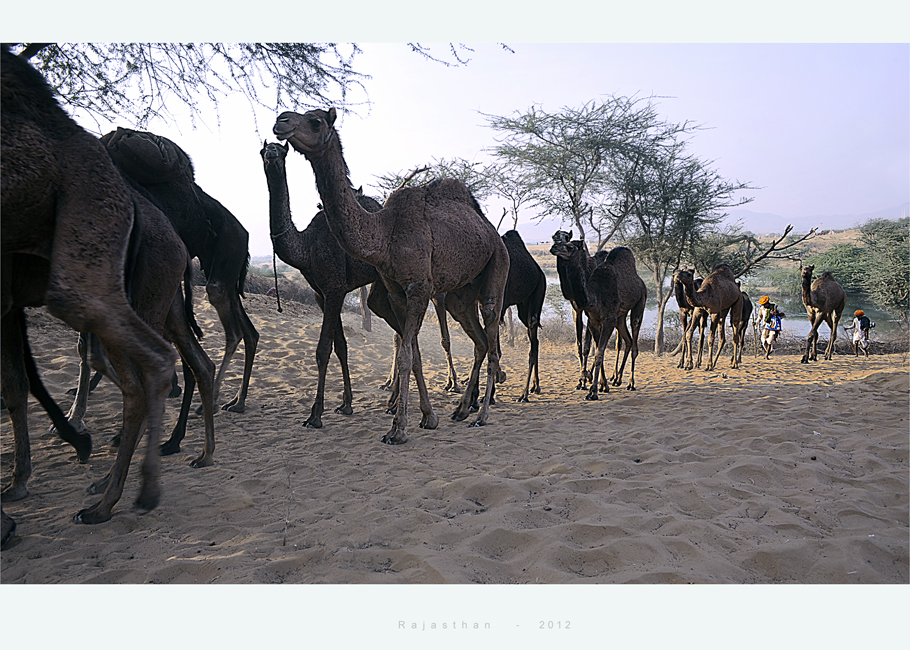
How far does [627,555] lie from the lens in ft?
7.77

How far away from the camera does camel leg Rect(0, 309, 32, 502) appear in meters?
3.08

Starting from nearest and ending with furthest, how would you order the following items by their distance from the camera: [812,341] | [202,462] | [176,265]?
[176,265]
[202,462]
[812,341]

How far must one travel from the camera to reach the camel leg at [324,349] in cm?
522

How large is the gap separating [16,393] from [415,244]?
3.17 metres

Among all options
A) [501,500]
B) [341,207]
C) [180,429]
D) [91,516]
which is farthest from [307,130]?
[501,500]

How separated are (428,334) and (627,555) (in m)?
15.2

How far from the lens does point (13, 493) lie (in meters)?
3.09

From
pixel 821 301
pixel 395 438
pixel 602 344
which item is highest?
pixel 821 301

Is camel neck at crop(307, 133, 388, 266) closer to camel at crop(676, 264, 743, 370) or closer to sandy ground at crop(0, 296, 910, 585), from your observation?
sandy ground at crop(0, 296, 910, 585)

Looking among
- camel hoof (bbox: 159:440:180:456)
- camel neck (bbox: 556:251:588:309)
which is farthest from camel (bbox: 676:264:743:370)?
camel hoof (bbox: 159:440:180:456)

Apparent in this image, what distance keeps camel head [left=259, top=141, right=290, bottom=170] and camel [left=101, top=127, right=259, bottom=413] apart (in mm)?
731

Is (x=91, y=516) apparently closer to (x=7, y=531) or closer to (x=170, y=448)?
(x=7, y=531)

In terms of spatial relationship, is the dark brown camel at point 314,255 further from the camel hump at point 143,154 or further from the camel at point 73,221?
the camel at point 73,221

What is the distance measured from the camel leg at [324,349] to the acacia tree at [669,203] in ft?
44.2
